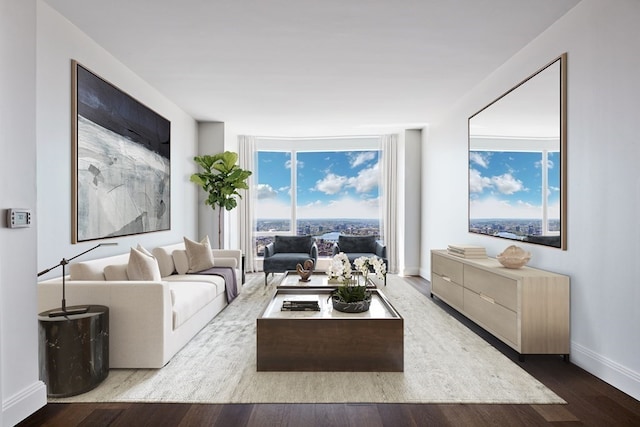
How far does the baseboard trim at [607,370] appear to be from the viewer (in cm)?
256

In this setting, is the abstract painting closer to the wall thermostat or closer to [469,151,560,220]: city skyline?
the wall thermostat

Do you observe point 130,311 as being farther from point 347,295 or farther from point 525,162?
point 525,162

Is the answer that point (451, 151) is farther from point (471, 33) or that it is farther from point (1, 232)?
point (1, 232)

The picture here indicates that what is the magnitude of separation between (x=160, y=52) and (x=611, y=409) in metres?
4.57

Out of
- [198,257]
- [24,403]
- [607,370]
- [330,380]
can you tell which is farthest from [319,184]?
[24,403]

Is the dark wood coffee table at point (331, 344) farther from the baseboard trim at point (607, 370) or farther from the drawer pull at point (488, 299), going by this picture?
the baseboard trim at point (607, 370)

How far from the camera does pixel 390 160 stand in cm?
801

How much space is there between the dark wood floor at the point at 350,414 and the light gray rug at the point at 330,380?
0.27ft

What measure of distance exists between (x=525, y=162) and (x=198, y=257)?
383 centimetres

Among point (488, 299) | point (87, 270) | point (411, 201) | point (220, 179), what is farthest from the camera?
point (411, 201)

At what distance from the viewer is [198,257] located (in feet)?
16.7

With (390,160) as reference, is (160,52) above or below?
above

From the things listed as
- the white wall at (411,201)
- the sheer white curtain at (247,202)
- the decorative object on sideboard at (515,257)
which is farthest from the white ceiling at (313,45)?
the sheer white curtain at (247,202)

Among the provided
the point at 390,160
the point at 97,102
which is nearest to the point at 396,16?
the point at 97,102
